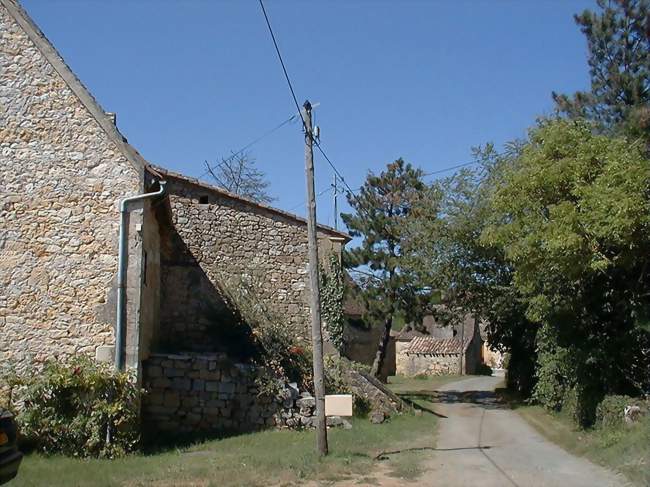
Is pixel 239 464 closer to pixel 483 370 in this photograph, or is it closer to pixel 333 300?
pixel 333 300

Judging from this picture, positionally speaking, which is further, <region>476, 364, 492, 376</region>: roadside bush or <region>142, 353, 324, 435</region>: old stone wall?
<region>476, 364, 492, 376</region>: roadside bush

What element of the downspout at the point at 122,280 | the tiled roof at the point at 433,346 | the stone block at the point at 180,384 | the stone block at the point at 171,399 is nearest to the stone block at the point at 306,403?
the stone block at the point at 180,384

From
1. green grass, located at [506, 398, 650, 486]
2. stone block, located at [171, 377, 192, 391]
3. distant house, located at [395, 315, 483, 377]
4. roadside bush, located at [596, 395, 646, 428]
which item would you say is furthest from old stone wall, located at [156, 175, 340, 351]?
distant house, located at [395, 315, 483, 377]

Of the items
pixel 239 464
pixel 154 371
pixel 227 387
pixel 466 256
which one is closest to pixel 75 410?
pixel 154 371

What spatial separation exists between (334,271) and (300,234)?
1.57m

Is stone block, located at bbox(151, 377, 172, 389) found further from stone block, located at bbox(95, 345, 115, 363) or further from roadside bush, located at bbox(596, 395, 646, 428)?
roadside bush, located at bbox(596, 395, 646, 428)

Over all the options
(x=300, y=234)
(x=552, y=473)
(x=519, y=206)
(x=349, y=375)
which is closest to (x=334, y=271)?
(x=300, y=234)

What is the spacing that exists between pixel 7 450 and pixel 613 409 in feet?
39.0

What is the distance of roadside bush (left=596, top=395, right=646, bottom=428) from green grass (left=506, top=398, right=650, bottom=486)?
165mm

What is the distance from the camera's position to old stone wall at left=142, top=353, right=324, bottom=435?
54.0ft

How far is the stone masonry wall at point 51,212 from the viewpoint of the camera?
14.1m

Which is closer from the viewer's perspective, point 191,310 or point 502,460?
point 502,460

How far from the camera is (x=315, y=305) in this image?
14.1m

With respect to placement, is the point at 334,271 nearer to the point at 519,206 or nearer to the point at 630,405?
the point at 519,206
